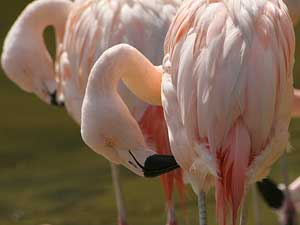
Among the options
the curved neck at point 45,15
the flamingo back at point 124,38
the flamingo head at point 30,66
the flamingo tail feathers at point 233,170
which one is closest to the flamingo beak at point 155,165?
the flamingo tail feathers at point 233,170

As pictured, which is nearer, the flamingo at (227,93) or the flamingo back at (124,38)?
the flamingo at (227,93)

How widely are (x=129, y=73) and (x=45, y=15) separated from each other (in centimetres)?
193

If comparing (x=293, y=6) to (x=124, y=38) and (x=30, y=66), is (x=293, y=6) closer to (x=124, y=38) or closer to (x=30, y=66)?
(x=124, y=38)

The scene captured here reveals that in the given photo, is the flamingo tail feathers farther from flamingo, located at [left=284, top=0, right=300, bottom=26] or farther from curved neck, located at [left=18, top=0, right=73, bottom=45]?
curved neck, located at [left=18, top=0, right=73, bottom=45]

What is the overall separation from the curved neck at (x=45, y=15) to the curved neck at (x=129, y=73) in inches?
70.5

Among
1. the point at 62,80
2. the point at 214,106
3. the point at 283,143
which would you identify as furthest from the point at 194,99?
the point at 62,80

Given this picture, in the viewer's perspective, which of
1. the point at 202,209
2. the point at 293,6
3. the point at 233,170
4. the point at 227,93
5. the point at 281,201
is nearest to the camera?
the point at 227,93

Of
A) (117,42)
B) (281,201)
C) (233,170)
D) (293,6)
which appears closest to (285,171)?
(281,201)

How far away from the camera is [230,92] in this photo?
4574 mm

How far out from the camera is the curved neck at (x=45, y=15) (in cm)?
712

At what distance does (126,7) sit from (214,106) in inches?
61.3

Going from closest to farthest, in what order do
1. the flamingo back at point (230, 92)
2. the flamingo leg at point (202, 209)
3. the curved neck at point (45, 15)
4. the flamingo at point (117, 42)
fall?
1. the flamingo back at point (230, 92)
2. the flamingo leg at point (202, 209)
3. the flamingo at point (117, 42)
4. the curved neck at point (45, 15)

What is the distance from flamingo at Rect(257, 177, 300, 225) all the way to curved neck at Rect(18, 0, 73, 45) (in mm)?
1538

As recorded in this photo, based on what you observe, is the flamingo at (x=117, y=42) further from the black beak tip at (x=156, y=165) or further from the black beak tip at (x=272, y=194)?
the black beak tip at (x=272, y=194)
